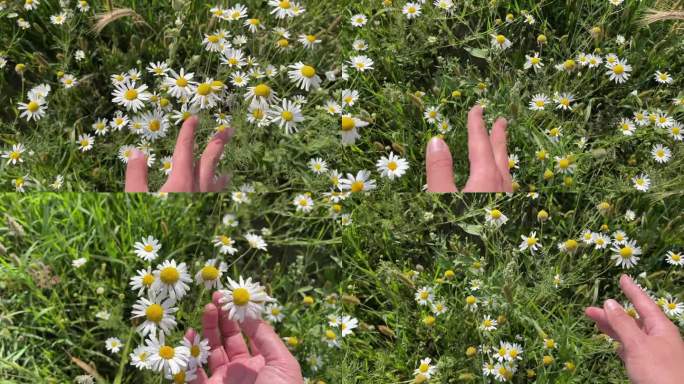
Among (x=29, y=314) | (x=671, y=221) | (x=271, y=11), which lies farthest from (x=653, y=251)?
(x=29, y=314)

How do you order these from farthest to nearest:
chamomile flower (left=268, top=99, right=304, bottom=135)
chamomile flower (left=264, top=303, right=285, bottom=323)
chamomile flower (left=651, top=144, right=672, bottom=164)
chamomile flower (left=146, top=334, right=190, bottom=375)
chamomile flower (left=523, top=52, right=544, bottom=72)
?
1. chamomile flower (left=523, top=52, right=544, bottom=72)
2. chamomile flower (left=651, top=144, right=672, bottom=164)
3. chamomile flower (left=268, top=99, right=304, bottom=135)
4. chamomile flower (left=264, top=303, right=285, bottom=323)
5. chamomile flower (left=146, top=334, right=190, bottom=375)

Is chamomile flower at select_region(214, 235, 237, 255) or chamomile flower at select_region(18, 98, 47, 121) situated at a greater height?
chamomile flower at select_region(18, 98, 47, 121)

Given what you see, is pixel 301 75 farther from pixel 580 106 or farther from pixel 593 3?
pixel 593 3

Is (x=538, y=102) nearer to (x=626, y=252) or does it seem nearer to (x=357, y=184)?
(x=626, y=252)

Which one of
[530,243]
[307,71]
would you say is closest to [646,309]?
[530,243]

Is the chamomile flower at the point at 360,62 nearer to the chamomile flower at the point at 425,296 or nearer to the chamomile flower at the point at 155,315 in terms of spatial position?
the chamomile flower at the point at 425,296

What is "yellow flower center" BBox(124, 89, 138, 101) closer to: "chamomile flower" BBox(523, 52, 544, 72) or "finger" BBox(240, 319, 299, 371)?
"finger" BBox(240, 319, 299, 371)

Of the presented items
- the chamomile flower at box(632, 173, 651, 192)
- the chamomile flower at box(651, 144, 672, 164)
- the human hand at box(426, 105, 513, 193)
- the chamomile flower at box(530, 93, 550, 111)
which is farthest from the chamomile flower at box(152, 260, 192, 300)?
the chamomile flower at box(651, 144, 672, 164)

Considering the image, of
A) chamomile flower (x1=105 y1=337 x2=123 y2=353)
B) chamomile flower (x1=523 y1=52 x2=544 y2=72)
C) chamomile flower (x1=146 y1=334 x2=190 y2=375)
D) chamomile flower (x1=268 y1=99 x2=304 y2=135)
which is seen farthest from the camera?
chamomile flower (x1=523 y1=52 x2=544 y2=72)
